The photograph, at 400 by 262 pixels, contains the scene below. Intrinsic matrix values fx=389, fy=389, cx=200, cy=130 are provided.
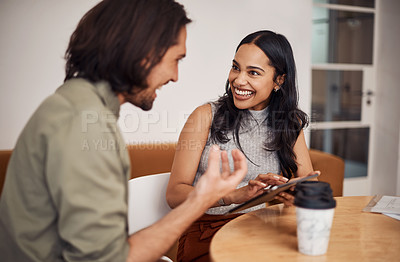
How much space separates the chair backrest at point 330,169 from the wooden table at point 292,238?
5.01 feet

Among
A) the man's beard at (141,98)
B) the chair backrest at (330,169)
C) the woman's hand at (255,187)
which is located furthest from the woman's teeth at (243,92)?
the chair backrest at (330,169)

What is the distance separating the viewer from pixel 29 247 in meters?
0.89

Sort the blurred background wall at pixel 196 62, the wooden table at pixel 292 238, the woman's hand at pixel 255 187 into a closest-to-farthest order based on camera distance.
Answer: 1. the wooden table at pixel 292 238
2. the woman's hand at pixel 255 187
3. the blurred background wall at pixel 196 62

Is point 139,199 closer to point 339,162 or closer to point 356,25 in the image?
point 339,162

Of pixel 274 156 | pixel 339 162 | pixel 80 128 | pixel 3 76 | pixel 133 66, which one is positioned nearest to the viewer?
pixel 80 128

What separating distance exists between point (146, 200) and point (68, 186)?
27.7 inches

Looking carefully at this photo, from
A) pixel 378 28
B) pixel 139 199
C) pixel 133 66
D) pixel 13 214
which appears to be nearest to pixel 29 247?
pixel 13 214

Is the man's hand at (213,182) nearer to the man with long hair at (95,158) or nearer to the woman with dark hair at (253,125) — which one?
the man with long hair at (95,158)

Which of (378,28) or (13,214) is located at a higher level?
(378,28)

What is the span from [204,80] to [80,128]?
2095 millimetres

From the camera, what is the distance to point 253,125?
186 cm

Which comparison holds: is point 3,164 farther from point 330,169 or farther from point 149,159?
point 330,169

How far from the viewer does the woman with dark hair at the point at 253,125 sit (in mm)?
1672

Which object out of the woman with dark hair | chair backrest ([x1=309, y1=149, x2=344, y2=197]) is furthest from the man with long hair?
chair backrest ([x1=309, y1=149, x2=344, y2=197])
